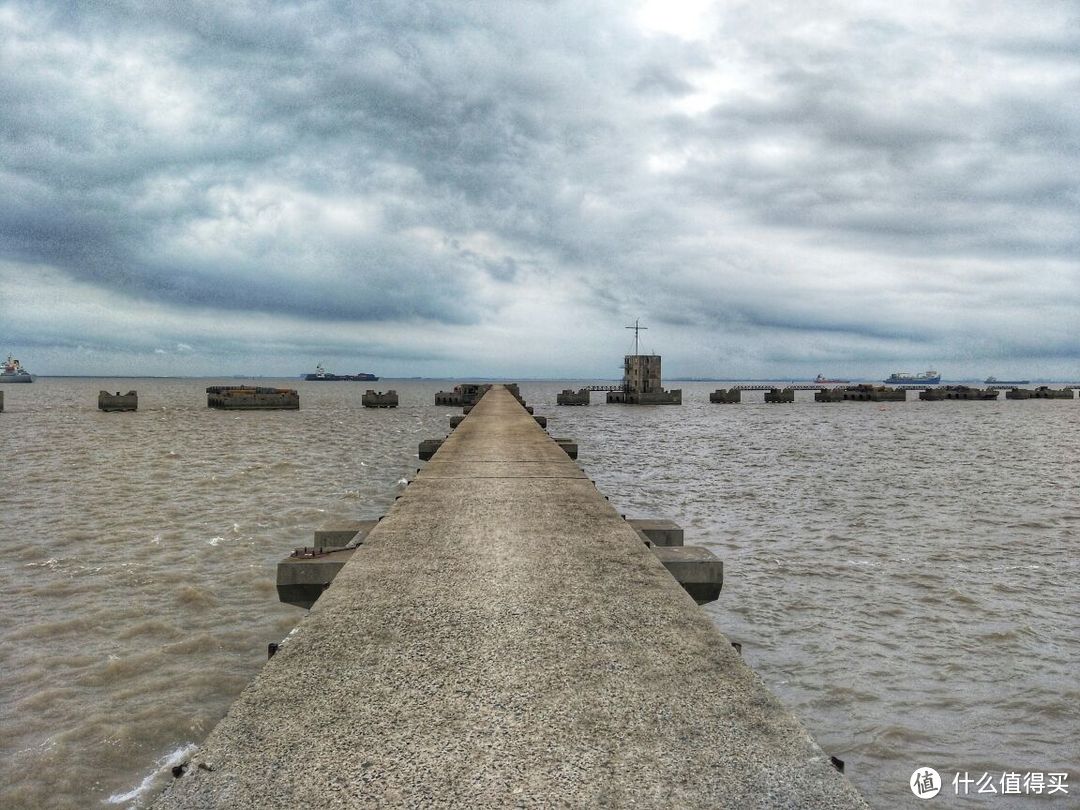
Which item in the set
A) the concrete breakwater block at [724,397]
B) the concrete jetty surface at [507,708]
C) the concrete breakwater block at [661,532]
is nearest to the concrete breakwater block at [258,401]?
the concrete breakwater block at [661,532]

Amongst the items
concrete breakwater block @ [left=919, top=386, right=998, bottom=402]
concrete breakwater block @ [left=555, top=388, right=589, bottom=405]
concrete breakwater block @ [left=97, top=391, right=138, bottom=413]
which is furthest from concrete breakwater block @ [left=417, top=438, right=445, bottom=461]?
concrete breakwater block @ [left=919, top=386, right=998, bottom=402]

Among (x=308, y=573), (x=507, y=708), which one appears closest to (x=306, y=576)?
(x=308, y=573)

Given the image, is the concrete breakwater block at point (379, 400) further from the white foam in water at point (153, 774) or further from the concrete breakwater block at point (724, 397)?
the white foam in water at point (153, 774)

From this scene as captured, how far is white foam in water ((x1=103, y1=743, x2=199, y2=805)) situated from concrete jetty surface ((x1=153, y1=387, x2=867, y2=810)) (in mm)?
1845

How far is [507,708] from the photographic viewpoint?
281 cm

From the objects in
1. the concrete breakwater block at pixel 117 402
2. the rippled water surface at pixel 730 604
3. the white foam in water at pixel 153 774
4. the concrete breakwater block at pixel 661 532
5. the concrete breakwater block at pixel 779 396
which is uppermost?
the concrete breakwater block at pixel 779 396

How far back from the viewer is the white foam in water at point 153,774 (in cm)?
430

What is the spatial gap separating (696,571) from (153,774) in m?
4.39

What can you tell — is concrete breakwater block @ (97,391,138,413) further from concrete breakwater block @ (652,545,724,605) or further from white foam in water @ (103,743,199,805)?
concrete breakwater block @ (652,545,724,605)

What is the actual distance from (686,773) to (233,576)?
29.0 ft

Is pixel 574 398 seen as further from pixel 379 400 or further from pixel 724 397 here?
pixel 724 397

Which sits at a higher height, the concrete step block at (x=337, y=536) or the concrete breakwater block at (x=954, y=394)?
the concrete breakwater block at (x=954, y=394)

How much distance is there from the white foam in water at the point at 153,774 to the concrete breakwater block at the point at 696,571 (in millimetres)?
3815

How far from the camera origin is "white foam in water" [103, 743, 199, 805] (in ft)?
14.1
